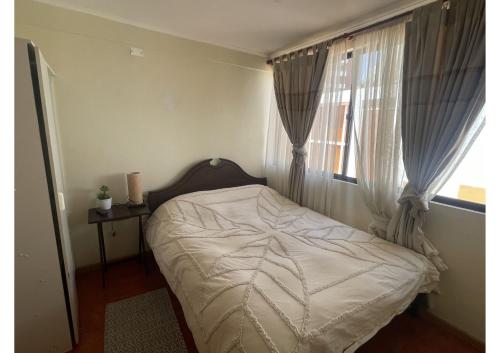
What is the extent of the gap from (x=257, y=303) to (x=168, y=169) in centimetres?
190

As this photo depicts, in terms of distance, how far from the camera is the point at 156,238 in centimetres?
208

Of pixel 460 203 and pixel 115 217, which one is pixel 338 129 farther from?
pixel 115 217

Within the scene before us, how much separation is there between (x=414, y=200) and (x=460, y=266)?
56 cm

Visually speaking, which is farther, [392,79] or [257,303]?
[392,79]

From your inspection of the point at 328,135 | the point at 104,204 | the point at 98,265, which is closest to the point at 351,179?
the point at 328,135

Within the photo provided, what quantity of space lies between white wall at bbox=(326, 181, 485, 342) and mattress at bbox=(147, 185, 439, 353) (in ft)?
0.61

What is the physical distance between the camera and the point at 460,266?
1643 millimetres

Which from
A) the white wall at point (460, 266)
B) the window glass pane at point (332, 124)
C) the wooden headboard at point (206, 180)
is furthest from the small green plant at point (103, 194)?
the white wall at point (460, 266)

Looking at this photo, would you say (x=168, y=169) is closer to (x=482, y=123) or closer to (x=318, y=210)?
(x=318, y=210)

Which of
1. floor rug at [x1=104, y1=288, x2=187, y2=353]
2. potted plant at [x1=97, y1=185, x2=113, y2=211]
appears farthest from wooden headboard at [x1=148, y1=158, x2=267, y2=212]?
floor rug at [x1=104, y1=288, x2=187, y2=353]

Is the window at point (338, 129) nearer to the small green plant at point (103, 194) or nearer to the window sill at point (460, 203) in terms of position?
the window sill at point (460, 203)

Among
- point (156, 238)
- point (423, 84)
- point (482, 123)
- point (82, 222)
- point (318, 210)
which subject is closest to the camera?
point (482, 123)

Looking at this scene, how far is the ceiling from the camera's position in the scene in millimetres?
1828
